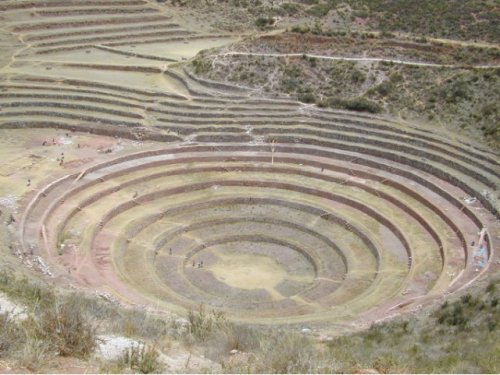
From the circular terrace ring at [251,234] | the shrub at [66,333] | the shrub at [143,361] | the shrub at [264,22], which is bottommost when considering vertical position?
the shrub at [143,361]

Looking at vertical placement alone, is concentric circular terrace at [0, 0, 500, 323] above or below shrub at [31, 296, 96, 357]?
above

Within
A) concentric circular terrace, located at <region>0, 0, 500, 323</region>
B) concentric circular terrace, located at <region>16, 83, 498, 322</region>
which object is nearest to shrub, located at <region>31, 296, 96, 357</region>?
concentric circular terrace, located at <region>0, 0, 500, 323</region>

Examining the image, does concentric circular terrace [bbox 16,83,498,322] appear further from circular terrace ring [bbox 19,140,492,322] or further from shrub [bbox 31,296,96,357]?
shrub [bbox 31,296,96,357]

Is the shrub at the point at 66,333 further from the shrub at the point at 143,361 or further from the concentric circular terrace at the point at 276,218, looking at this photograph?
the concentric circular terrace at the point at 276,218

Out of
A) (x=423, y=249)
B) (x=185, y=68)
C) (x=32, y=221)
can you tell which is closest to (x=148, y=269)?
(x=32, y=221)

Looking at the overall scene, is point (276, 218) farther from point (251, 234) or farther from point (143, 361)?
point (143, 361)

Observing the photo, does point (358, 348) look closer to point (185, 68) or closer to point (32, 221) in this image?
point (32, 221)

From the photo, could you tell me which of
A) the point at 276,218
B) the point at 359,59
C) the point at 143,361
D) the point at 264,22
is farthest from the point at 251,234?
the point at 264,22

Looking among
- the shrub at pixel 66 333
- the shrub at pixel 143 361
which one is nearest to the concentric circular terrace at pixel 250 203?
the shrub at pixel 66 333

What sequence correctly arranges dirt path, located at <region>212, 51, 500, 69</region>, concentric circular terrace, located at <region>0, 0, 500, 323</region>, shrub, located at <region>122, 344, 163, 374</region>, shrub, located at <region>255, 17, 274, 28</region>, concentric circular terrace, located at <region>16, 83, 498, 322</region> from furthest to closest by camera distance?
shrub, located at <region>255, 17, 274, 28</region>, dirt path, located at <region>212, 51, 500, 69</region>, concentric circular terrace, located at <region>0, 0, 500, 323</region>, concentric circular terrace, located at <region>16, 83, 498, 322</region>, shrub, located at <region>122, 344, 163, 374</region>

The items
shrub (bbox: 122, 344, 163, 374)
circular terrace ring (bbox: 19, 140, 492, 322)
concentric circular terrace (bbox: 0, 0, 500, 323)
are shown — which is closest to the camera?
shrub (bbox: 122, 344, 163, 374)
